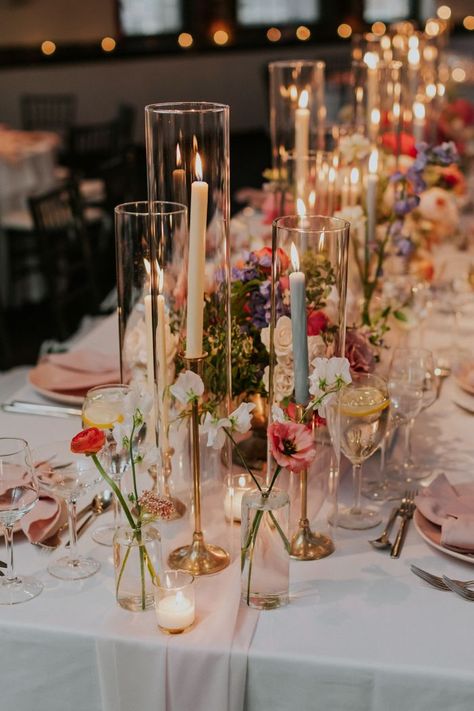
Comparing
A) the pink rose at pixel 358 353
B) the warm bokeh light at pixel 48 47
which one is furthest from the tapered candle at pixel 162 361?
the warm bokeh light at pixel 48 47

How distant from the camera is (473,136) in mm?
4555

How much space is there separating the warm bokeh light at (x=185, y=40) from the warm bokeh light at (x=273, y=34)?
2.52 feet

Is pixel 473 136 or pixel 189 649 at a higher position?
pixel 473 136

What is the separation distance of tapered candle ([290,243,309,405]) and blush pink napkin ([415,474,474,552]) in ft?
1.03

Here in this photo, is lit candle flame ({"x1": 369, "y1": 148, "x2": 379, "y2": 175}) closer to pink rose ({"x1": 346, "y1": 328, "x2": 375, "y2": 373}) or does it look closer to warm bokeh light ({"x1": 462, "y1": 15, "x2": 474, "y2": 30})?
pink rose ({"x1": 346, "y1": 328, "x2": 375, "y2": 373})

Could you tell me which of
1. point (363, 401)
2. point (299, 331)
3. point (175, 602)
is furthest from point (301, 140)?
point (175, 602)

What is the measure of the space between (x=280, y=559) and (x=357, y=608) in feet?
0.42

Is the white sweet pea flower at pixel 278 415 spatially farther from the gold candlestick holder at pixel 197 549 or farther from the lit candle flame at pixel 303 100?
the lit candle flame at pixel 303 100

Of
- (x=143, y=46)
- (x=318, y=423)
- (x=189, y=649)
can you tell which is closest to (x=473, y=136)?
(x=318, y=423)

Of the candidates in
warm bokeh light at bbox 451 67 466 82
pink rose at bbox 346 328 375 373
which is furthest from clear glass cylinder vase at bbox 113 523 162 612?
warm bokeh light at bbox 451 67 466 82

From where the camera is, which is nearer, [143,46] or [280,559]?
[280,559]

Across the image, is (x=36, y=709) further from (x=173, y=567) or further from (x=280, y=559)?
(x=280, y=559)

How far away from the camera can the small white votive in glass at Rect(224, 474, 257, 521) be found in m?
1.52

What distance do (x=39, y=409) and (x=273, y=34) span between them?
8361 millimetres
